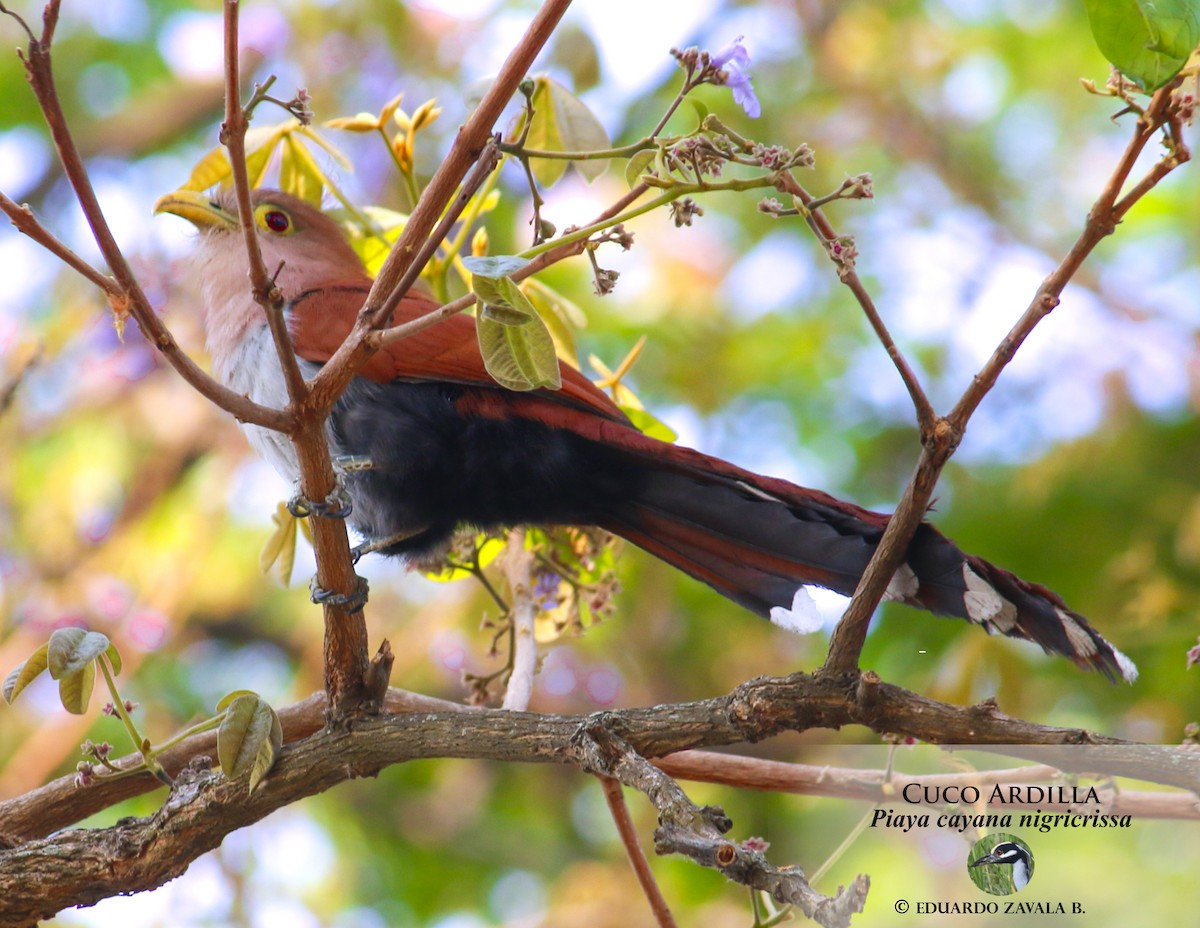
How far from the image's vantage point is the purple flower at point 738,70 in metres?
1.78

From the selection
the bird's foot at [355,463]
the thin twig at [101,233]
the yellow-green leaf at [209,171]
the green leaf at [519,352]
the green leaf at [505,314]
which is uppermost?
the yellow-green leaf at [209,171]

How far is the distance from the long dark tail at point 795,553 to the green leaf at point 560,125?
1.97ft

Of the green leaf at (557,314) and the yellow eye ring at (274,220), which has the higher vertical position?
the yellow eye ring at (274,220)

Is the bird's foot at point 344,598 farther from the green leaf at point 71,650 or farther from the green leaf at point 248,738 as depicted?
the green leaf at point 71,650

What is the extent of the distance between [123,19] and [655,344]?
318 centimetres

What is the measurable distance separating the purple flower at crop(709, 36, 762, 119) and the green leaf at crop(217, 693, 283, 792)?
3.95 feet

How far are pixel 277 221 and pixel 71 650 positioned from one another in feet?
5.06

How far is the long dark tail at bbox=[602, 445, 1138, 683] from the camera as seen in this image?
5.98 ft

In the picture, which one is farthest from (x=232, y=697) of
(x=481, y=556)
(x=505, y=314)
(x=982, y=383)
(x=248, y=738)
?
(x=982, y=383)

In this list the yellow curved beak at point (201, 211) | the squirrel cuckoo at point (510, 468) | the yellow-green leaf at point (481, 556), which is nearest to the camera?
the squirrel cuckoo at point (510, 468)

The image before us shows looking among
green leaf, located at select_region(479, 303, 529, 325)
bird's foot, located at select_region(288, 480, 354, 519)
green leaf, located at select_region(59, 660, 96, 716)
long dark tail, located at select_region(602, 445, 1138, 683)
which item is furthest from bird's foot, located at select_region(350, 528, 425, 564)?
green leaf, located at select_region(479, 303, 529, 325)

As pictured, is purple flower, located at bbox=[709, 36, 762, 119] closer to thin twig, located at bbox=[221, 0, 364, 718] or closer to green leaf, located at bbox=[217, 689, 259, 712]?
thin twig, located at bbox=[221, 0, 364, 718]

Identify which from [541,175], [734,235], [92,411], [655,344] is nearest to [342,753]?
[541,175]

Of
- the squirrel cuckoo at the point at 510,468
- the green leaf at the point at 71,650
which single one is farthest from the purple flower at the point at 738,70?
the green leaf at the point at 71,650
